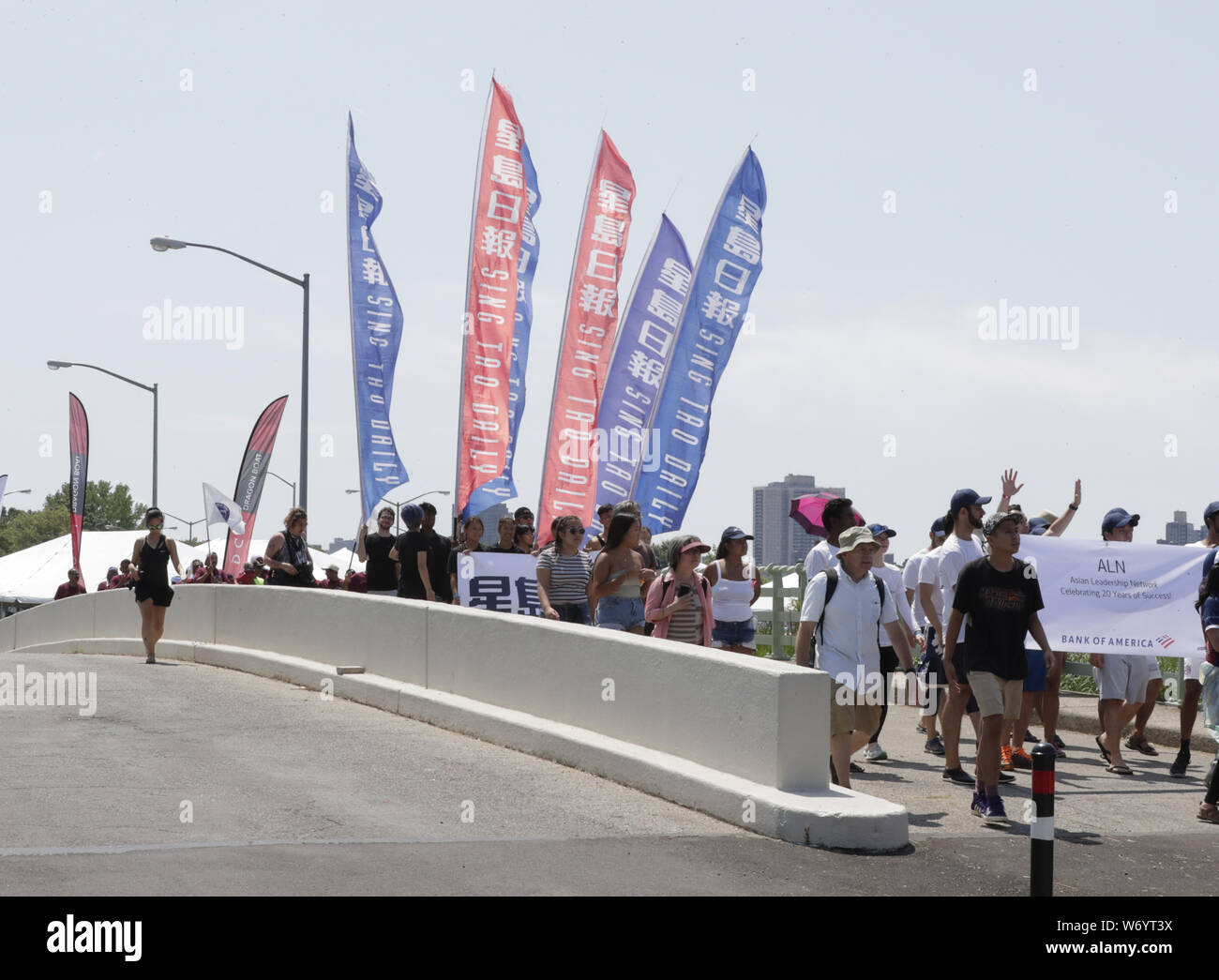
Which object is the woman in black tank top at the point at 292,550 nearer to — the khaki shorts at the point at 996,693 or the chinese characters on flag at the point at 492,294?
the chinese characters on flag at the point at 492,294

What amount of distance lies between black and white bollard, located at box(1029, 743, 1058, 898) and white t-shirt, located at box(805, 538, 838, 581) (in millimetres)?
4743

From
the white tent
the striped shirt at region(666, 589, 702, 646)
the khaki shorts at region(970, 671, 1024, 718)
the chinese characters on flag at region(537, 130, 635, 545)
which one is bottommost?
the white tent

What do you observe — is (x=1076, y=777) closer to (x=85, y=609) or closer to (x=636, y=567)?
(x=636, y=567)

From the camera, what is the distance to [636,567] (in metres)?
10.7

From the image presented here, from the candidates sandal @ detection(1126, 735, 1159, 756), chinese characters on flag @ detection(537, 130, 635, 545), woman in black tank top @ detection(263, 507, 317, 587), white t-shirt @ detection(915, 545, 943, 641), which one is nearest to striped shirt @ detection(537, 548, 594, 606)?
white t-shirt @ detection(915, 545, 943, 641)

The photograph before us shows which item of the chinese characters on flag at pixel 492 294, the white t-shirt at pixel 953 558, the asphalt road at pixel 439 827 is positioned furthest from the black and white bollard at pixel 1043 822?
the chinese characters on flag at pixel 492 294

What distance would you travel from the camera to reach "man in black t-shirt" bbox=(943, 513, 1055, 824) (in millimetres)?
8594

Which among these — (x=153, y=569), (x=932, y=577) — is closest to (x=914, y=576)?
(x=932, y=577)

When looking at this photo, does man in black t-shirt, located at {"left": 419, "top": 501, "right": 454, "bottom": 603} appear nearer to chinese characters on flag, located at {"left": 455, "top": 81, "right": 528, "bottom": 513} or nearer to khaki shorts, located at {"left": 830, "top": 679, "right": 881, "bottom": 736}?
chinese characters on flag, located at {"left": 455, "top": 81, "right": 528, "bottom": 513}

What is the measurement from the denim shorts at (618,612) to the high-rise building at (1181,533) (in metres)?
4.25

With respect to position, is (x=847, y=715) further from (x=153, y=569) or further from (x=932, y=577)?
(x=153, y=569)

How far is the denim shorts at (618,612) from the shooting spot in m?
10.8

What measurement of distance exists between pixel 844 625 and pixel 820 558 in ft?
6.70

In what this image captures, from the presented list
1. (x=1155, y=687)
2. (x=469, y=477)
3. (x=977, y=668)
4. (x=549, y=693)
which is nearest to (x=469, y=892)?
(x=977, y=668)
